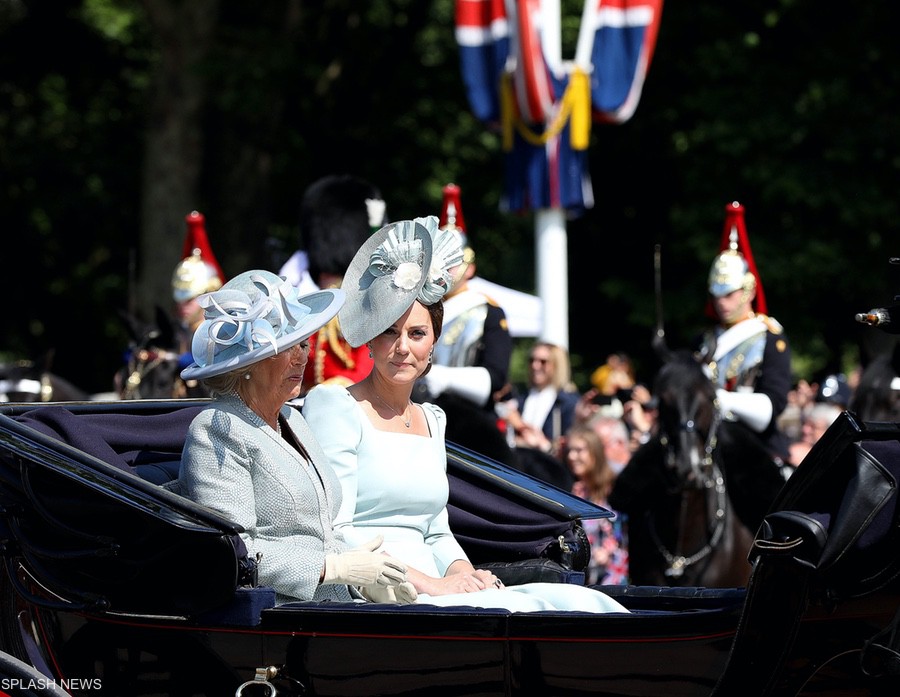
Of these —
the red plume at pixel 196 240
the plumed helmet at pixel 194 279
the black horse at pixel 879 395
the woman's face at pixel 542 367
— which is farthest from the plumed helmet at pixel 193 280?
the black horse at pixel 879 395

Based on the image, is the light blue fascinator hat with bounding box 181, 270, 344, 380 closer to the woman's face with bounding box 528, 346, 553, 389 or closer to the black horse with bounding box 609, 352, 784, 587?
the black horse with bounding box 609, 352, 784, 587

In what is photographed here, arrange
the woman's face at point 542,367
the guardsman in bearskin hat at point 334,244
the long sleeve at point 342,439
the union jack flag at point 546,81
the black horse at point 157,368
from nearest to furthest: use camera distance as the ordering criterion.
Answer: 1. the long sleeve at point 342,439
2. the guardsman in bearskin hat at point 334,244
3. the black horse at point 157,368
4. the woman's face at point 542,367
5. the union jack flag at point 546,81

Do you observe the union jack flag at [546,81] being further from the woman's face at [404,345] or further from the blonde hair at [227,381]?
the blonde hair at [227,381]

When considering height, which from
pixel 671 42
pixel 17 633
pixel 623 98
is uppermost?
pixel 671 42

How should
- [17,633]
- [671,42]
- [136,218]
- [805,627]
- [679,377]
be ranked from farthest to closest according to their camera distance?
[136,218], [671,42], [679,377], [17,633], [805,627]

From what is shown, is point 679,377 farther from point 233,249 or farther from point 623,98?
point 233,249

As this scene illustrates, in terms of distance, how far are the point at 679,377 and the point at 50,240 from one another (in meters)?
13.2

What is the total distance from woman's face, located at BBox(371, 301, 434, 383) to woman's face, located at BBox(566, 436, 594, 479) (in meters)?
4.13

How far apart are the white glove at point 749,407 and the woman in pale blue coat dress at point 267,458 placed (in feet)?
13.1

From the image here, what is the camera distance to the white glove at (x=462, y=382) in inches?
281

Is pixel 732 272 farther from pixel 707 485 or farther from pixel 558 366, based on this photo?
pixel 558 366

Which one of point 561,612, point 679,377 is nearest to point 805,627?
point 561,612

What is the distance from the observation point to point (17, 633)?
3.98 meters

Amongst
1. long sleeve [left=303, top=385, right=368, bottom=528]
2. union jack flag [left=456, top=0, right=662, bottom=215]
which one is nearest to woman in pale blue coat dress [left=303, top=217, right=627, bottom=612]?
long sleeve [left=303, top=385, right=368, bottom=528]
